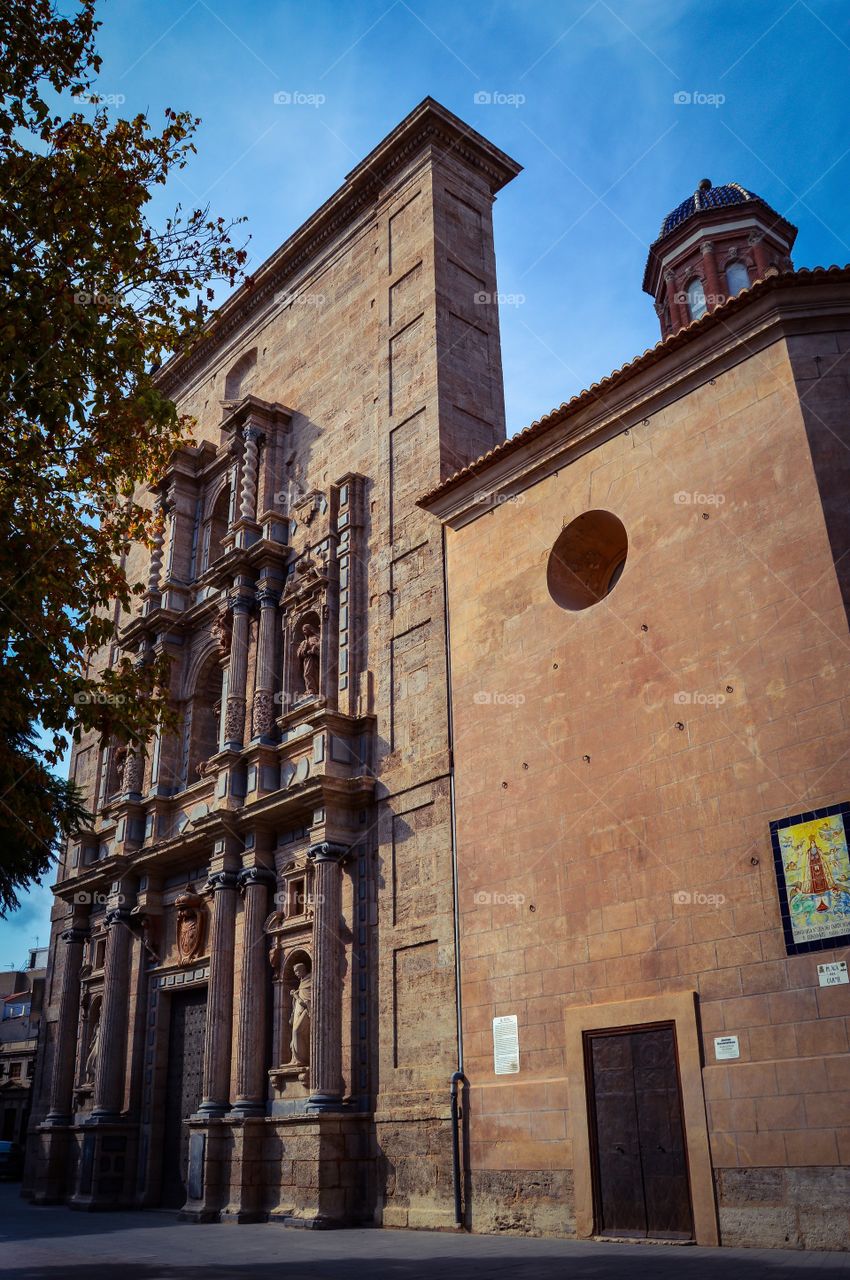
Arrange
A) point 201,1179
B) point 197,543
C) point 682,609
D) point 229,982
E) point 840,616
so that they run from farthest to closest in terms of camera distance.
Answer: point 197,543
point 229,982
point 201,1179
point 682,609
point 840,616

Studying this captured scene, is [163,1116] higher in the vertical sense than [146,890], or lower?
lower

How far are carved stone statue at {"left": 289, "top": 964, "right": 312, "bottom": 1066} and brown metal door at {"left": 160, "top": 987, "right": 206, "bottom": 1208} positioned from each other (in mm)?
3350

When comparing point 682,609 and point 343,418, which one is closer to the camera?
point 682,609

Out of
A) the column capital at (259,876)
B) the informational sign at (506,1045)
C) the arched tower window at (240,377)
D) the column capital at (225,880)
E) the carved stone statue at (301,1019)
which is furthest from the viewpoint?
the arched tower window at (240,377)

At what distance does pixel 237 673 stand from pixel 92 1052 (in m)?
8.34

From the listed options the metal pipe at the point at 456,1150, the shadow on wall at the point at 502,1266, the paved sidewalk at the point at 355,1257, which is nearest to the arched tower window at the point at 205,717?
the paved sidewalk at the point at 355,1257

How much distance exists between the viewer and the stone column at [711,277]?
25345mm

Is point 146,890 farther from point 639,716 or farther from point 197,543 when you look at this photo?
point 639,716

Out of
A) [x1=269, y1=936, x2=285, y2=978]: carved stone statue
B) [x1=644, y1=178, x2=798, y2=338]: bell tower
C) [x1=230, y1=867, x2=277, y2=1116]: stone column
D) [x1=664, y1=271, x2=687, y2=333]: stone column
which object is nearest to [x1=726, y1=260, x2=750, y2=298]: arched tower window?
[x1=644, y1=178, x2=798, y2=338]: bell tower

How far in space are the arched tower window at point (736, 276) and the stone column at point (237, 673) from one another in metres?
14.1

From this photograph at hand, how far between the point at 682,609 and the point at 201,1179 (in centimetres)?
1105

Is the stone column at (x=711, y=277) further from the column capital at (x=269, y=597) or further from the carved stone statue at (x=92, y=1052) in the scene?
the carved stone statue at (x=92, y=1052)

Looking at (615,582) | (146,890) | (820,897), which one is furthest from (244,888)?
(820,897)

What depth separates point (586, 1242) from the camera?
35.5 ft
